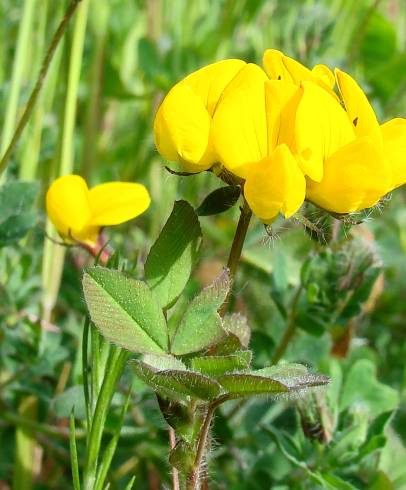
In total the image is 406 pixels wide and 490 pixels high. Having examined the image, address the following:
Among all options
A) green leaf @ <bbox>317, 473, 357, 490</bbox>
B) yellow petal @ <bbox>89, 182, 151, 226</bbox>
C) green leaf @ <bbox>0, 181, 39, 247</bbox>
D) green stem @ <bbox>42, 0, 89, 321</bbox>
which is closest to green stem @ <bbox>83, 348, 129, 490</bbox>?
yellow petal @ <bbox>89, 182, 151, 226</bbox>

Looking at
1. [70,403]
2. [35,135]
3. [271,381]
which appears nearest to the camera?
[271,381]

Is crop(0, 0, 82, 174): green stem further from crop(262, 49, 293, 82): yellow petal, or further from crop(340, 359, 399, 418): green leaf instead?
crop(340, 359, 399, 418): green leaf

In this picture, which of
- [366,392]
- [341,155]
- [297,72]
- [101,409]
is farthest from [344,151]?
[366,392]

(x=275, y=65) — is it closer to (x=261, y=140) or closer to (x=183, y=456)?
(x=261, y=140)

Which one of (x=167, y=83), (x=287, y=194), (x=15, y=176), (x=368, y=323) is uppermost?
(x=287, y=194)

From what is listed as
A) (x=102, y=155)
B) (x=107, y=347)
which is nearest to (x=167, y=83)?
(x=102, y=155)

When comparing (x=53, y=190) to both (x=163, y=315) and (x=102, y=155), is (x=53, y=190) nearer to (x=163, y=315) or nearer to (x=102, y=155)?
(x=163, y=315)

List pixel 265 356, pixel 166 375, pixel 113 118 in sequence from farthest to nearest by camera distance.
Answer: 1. pixel 113 118
2. pixel 265 356
3. pixel 166 375
